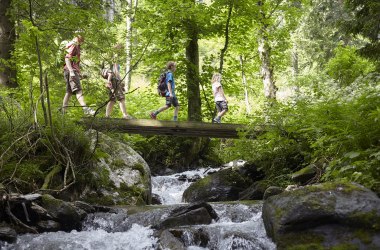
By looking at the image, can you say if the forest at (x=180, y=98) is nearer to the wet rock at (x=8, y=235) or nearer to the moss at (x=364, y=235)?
the moss at (x=364, y=235)

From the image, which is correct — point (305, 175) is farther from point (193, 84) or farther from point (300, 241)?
point (193, 84)

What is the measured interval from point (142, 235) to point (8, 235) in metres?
1.72

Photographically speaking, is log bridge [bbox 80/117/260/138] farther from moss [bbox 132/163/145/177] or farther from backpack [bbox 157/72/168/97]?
moss [bbox 132/163/145/177]

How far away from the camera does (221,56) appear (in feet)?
45.8

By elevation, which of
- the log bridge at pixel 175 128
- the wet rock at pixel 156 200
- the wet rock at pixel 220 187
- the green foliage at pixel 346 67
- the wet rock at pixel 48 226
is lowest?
the wet rock at pixel 156 200

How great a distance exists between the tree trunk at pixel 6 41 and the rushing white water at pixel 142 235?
18.5 ft

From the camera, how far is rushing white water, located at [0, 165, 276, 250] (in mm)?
5171

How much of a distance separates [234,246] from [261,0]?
10.9m

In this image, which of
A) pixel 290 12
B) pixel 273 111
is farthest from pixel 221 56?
pixel 273 111

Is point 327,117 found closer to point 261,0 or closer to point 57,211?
point 57,211

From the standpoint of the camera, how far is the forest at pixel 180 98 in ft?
20.3

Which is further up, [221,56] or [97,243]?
[221,56]

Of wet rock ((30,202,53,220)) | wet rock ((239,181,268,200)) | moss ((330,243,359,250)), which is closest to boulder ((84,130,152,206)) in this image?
wet rock ((30,202,53,220))

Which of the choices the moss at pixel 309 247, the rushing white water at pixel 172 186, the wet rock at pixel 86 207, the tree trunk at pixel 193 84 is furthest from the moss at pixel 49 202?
the tree trunk at pixel 193 84
